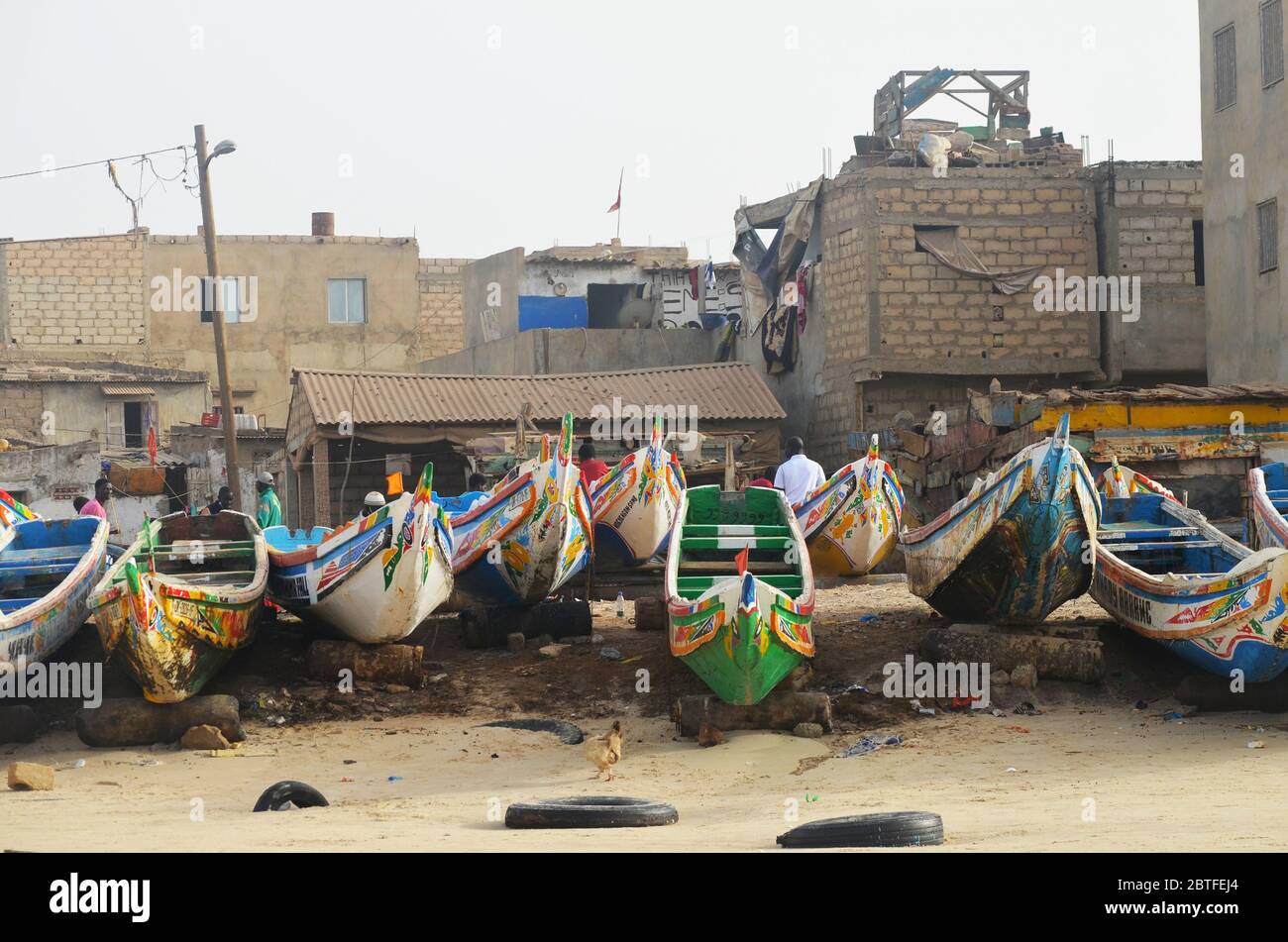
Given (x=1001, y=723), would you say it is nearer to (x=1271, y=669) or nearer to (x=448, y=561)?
(x=1271, y=669)

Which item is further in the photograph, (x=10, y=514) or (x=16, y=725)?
(x=10, y=514)

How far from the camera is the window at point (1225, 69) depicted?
76.7 feet

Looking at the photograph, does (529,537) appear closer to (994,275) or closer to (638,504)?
(638,504)

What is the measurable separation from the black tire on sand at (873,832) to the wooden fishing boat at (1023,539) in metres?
5.06

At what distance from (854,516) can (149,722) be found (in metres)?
8.03

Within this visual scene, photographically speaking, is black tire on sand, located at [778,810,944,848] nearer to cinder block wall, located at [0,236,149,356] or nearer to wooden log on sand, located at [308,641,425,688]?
wooden log on sand, located at [308,641,425,688]

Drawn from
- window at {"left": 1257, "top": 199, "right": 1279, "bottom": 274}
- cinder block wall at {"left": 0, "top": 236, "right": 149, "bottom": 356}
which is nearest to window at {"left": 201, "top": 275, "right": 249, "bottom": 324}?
cinder block wall at {"left": 0, "top": 236, "right": 149, "bottom": 356}

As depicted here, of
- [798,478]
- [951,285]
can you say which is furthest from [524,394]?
[798,478]

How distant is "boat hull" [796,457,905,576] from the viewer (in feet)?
57.9

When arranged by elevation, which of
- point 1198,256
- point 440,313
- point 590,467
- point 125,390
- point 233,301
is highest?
point 233,301

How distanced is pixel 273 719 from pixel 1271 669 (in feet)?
25.1

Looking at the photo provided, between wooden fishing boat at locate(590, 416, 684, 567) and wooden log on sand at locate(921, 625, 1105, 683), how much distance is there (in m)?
4.69

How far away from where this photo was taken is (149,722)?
12.7 metres
